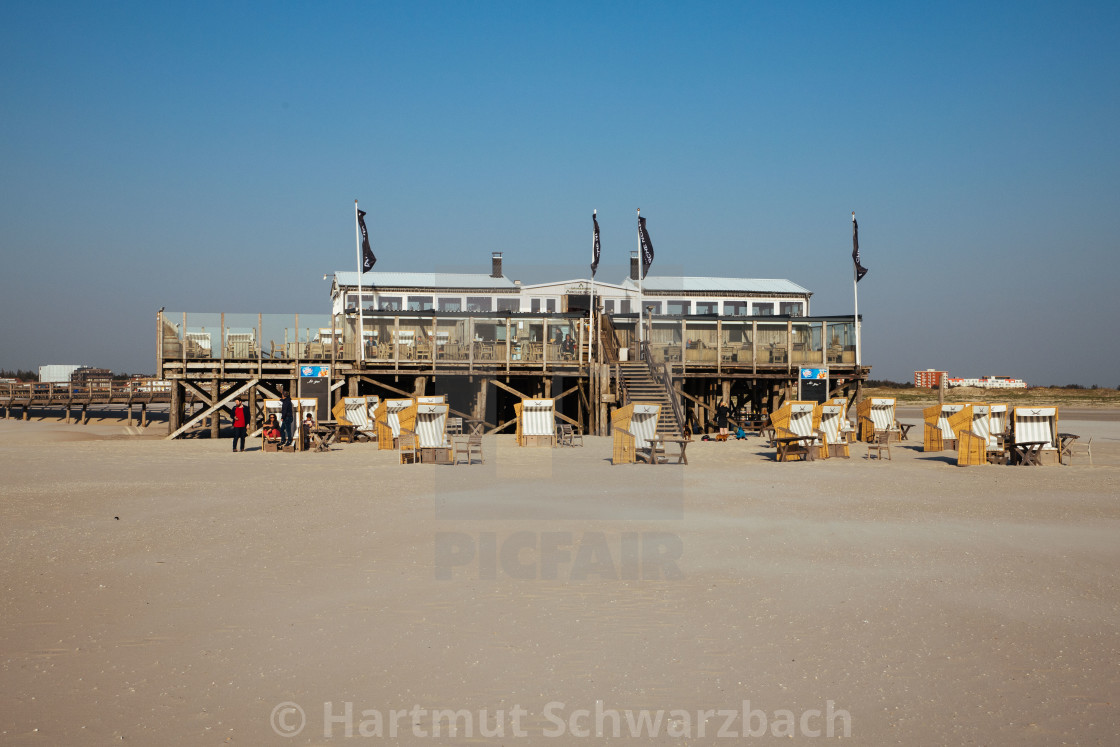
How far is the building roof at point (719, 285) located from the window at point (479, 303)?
7163mm

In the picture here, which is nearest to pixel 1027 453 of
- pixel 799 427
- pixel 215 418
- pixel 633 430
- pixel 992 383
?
pixel 799 427

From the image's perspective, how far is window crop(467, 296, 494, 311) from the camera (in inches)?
1647

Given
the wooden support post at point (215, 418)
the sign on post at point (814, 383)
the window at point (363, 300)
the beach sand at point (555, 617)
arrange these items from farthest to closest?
the window at point (363, 300) → the sign on post at point (814, 383) → the wooden support post at point (215, 418) → the beach sand at point (555, 617)

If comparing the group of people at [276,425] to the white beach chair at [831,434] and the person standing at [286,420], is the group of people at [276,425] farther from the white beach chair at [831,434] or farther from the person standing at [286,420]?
the white beach chair at [831,434]

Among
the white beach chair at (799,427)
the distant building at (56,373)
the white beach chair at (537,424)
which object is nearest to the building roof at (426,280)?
the white beach chair at (537,424)

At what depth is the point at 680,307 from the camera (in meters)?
Answer: 44.3

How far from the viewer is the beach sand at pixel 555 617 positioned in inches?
175

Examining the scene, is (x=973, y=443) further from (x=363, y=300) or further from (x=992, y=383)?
(x=992, y=383)

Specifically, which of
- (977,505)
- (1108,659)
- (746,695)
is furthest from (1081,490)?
(746,695)

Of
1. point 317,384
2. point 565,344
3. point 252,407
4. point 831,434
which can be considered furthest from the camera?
point 565,344

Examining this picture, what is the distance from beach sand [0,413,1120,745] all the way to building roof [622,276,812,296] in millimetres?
32219

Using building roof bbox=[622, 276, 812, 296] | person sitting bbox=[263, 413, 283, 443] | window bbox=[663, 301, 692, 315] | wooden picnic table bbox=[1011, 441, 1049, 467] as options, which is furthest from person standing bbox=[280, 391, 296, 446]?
window bbox=[663, 301, 692, 315]

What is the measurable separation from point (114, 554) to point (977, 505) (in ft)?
35.4

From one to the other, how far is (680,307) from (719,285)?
277 cm
